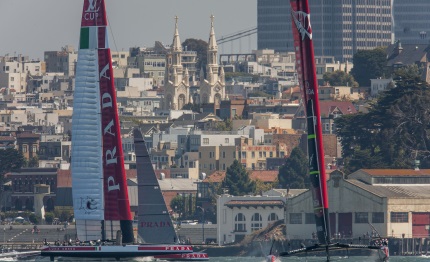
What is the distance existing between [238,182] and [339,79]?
176 feet

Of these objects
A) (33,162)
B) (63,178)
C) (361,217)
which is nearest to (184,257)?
(361,217)

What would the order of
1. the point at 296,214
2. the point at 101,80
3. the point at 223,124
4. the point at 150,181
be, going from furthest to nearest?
1. the point at 223,124
2. the point at 296,214
3. the point at 150,181
4. the point at 101,80

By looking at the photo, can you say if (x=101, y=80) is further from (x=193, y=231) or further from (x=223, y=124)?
(x=223, y=124)

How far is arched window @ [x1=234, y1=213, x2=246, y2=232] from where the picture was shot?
405 ft

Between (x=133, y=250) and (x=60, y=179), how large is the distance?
77.7m

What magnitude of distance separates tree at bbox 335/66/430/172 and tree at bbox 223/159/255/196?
26.3ft

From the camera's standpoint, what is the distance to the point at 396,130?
128m

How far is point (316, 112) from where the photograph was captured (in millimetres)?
56969

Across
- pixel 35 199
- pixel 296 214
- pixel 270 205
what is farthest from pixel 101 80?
pixel 35 199

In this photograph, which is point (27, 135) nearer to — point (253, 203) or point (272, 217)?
point (253, 203)

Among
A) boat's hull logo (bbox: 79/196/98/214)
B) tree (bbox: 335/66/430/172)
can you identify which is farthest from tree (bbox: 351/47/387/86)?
boat's hull logo (bbox: 79/196/98/214)

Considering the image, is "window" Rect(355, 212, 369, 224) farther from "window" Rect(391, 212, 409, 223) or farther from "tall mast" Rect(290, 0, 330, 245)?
"tall mast" Rect(290, 0, 330, 245)

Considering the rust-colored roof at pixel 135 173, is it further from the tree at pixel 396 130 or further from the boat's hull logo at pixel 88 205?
the boat's hull logo at pixel 88 205

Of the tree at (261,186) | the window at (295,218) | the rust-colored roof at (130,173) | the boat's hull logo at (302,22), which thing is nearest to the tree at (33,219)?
the rust-colored roof at (130,173)
